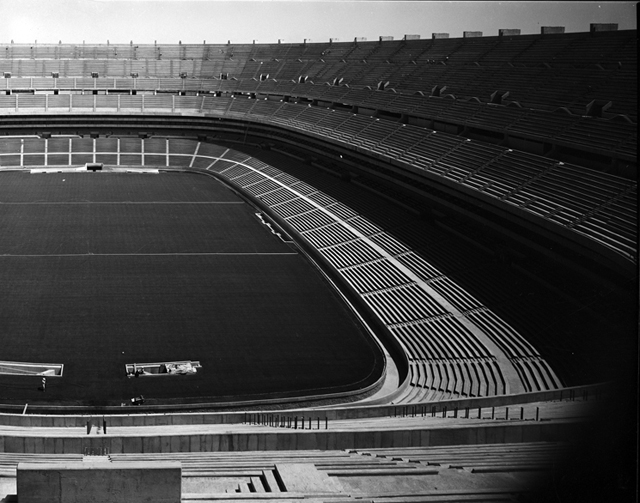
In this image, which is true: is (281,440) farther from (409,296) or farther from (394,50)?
(394,50)

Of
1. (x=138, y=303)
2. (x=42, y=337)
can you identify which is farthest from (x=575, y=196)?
(x=42, y=337)

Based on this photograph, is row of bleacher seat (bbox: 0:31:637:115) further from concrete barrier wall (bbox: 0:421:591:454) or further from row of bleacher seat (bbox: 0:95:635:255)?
concrete barrier wall (bbox: 0:421:591:454)

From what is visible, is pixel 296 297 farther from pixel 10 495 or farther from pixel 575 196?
pixel 10 495

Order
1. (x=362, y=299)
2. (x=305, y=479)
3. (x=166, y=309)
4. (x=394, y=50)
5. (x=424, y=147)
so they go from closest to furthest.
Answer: (x=305, y=479) < (x=166, y=309) < (x=362, y=299) < (x=424, y=147) < (x=394, y=50)

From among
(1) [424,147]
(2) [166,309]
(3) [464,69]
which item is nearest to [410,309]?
(2) [166,309]

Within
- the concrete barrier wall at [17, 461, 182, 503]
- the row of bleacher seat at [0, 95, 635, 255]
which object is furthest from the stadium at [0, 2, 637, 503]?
the row of bleacher seat at [0, 95, 635, 255]
